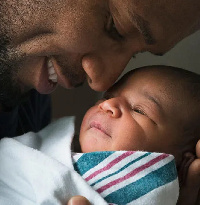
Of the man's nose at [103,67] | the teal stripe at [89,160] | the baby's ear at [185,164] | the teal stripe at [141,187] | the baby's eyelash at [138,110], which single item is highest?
the man's nose at [103,67]

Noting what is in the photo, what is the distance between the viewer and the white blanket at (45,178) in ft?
3.13

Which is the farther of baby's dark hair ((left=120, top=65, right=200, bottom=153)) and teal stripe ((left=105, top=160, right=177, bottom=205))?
baby's dark hair ((left=120, top=65, right=200, bottom=153))

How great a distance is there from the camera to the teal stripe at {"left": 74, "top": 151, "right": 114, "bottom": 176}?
99cm

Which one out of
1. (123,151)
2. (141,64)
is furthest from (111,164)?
(141,64)

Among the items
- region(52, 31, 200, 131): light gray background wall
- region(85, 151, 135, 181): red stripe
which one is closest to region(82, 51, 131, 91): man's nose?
region(85, 151, 135, 181): red stripe

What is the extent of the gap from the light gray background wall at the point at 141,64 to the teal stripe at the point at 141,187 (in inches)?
20.7

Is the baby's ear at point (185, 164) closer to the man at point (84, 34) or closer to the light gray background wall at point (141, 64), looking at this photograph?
the man at point (84, 34)

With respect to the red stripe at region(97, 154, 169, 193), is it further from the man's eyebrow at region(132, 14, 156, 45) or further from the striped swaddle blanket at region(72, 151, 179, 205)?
the man's eyebrow at region(132, 14, 156, 45)

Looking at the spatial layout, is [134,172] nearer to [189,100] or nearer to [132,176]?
[132,176]

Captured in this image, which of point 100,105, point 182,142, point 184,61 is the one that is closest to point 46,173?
point 100,105

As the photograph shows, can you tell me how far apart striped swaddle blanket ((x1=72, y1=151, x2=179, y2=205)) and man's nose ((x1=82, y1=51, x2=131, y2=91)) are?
0.64ft

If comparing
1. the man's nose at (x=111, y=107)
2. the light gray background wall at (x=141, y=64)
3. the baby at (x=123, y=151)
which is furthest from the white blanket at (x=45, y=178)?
the light gray background wall at (x=141, y=64)

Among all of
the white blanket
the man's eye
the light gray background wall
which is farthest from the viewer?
the light gray background wall

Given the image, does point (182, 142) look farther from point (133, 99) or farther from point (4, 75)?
point (4, 75)
